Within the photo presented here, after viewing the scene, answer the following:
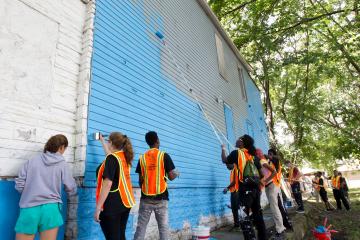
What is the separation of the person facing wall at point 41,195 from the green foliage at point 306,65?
1220 centimetres

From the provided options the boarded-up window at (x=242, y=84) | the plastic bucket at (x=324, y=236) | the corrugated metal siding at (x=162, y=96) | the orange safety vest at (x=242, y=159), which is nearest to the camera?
the corrugated metal siding at (x=162, y=96)

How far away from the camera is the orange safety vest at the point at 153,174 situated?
4074 millimetres

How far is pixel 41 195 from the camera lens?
2.96 meters

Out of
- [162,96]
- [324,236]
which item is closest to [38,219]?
[162,96]

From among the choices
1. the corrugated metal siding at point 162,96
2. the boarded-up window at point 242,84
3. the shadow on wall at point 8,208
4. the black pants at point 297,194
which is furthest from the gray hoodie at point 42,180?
the boarded-up window at point 242,84

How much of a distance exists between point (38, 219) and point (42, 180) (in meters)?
0.39

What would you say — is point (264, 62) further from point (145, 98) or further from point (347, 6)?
point (145, 98)

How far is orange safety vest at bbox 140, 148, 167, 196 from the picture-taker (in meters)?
4.07

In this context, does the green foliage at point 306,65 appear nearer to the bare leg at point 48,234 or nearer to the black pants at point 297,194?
the black pants at point 297,194

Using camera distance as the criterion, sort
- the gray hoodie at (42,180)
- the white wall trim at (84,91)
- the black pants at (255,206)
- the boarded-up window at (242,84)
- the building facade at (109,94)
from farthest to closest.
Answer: the boarded-up window at (242,84)
the black pants at (255,206)
the white wall trim at (84,91)
the building facade at (109,94)
the gray hoodie at (42,180)

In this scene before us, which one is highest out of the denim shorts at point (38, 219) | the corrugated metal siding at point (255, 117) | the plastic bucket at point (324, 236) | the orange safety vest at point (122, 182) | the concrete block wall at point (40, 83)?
the corrugated metal siding at point (255, 117)

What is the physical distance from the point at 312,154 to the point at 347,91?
660 centimetres

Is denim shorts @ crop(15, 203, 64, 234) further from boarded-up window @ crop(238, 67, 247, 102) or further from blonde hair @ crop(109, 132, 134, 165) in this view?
boarded-up window @ crop(238, 67, 247, 102)

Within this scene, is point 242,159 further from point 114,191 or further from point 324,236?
point 324,236
